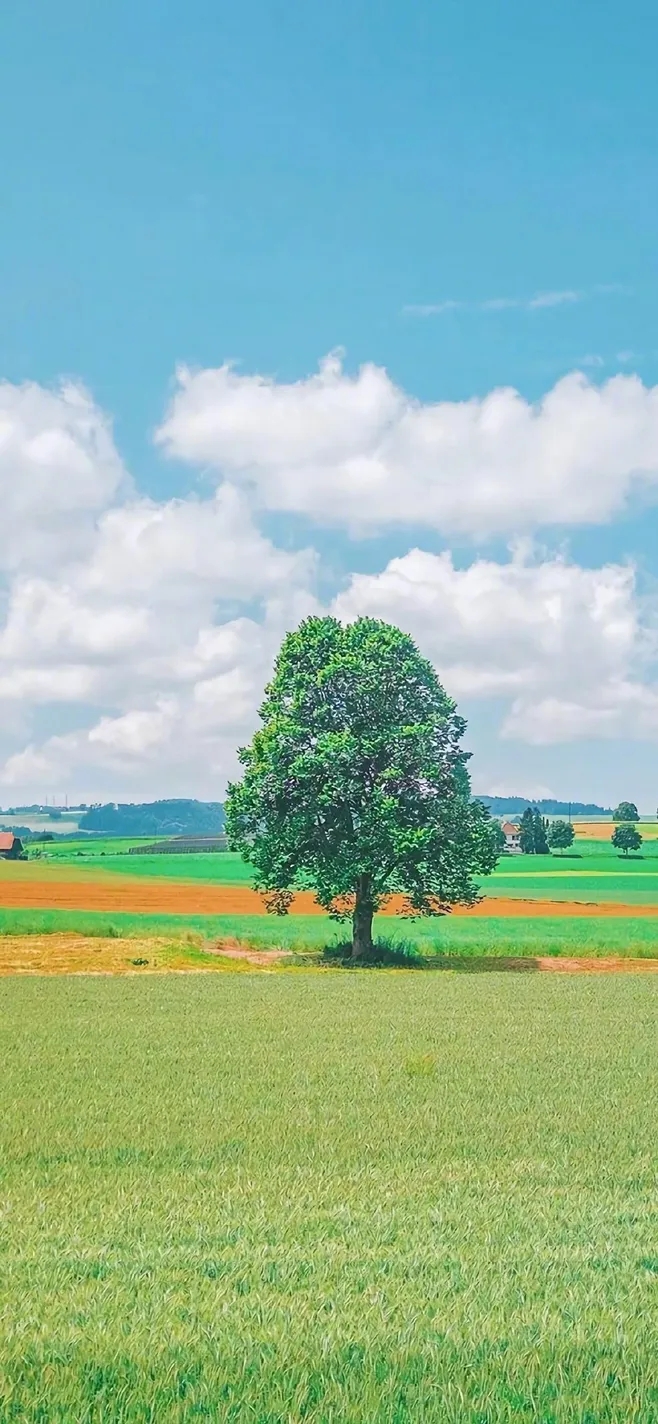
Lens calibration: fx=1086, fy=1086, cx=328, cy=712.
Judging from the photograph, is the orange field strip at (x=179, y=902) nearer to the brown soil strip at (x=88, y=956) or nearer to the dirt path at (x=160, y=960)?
the brown soil strip at (x=88, y=956)

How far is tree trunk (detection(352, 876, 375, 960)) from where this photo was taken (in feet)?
156

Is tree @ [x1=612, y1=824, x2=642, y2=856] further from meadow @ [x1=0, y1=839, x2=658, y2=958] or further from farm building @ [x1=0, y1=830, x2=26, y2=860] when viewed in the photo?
farm building @ [x1=0, y1=830, x2=26, y2=860]

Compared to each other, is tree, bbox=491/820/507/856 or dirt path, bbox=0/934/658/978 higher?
tree, bbox=491/820/507/856

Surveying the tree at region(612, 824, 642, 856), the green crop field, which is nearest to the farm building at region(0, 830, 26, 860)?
the tree at region(612, 824, 642, 856)

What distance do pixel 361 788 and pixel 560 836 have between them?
13243 cm

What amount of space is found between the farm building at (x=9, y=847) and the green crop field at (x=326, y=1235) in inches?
4799

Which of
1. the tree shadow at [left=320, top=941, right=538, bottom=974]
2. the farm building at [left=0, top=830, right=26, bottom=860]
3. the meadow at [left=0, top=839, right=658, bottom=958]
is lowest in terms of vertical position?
the tree shadow at [left=320, top=941, right=538, bottom=974]

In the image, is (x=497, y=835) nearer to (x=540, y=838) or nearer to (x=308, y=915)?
(x=308, y=915)

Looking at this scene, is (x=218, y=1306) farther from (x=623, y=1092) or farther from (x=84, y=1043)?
(x=84, y=1043)

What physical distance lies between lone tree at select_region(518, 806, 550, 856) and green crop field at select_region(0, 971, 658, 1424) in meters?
151

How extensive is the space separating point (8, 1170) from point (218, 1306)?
527cm

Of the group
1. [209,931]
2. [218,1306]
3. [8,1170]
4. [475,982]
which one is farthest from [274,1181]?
[209,931]

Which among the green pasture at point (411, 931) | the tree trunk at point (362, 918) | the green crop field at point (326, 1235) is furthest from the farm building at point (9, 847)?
the green crop field at point (326, 1235)

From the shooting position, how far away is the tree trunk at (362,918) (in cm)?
4741
